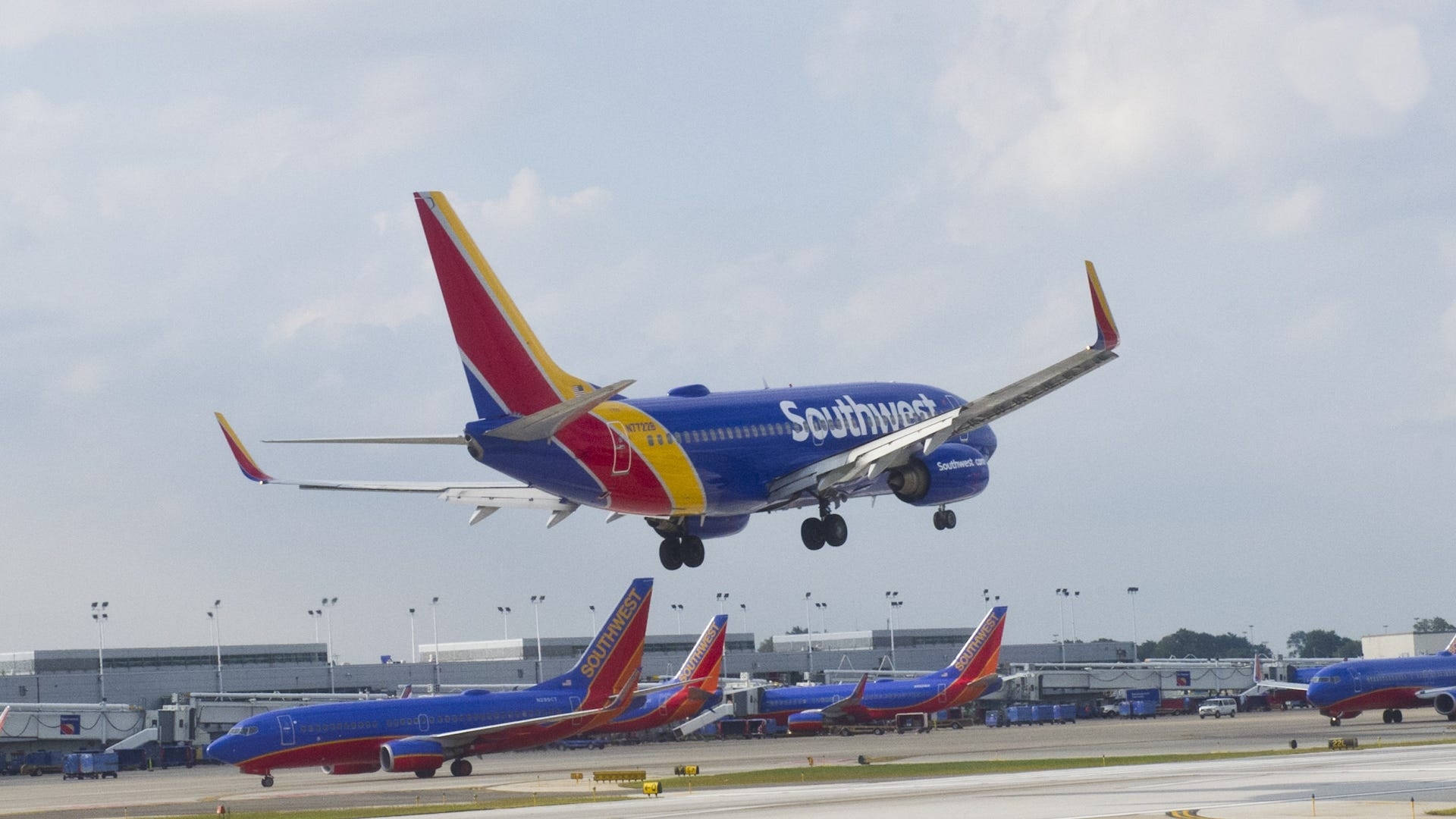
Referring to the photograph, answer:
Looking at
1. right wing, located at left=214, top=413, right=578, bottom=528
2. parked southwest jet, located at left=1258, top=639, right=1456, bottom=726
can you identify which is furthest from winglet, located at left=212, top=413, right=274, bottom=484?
parked southwest jet, located at left=1258, top=639, right=1456, bottom=726

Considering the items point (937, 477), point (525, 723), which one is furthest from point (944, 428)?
point (525, 723)

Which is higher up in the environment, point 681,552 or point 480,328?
point 480,328

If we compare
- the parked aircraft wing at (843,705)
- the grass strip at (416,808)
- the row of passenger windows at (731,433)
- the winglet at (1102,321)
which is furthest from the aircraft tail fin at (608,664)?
the winglet at (1102,321)

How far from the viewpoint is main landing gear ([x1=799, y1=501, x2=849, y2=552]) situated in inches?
2186

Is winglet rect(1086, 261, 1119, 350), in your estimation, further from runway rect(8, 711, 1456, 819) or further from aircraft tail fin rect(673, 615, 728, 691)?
aircraft tail fin rect(673, 615, 728, 691)

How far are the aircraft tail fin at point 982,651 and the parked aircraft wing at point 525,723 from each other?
167 ft

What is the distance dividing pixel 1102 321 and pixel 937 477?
1016 centimetres

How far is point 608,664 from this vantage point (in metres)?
102

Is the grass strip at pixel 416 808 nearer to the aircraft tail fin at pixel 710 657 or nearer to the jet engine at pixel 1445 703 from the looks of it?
the aircraft tail fin at pixel 710 657

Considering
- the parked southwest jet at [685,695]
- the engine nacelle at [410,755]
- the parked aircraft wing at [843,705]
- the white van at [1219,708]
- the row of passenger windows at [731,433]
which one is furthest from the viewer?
the white van at [1219,708]

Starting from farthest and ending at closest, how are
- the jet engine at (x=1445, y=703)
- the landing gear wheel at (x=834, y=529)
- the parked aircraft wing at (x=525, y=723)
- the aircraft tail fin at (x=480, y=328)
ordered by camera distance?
the jet engine at (x=1445, y=703) → the parked aircraft wing at (x=525, y=723) → the landing gear wheel at (x=834, y=529) → the aircraft tail fin at (x=480, y=328)

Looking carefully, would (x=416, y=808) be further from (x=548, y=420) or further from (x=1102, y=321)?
(x=1102, y=321)

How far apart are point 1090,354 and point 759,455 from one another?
430 inches

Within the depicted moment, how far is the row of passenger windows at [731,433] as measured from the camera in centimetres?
5109
